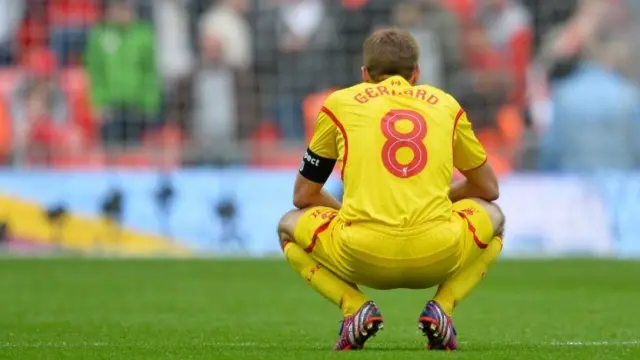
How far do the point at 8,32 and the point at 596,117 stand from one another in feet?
26.8

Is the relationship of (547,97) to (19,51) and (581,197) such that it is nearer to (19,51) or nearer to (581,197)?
(581,197)

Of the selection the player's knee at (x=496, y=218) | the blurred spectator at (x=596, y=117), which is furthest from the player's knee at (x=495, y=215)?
the blurred spectator at (x=596, y=117)

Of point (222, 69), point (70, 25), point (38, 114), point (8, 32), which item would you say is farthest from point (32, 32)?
point (222, 69)

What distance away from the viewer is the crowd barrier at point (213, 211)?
19.1 metres

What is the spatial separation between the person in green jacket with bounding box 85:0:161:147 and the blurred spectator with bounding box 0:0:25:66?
105 cm

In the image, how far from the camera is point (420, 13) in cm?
2030

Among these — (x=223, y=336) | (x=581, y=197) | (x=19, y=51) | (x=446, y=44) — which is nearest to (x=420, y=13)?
(x=446, y=44)

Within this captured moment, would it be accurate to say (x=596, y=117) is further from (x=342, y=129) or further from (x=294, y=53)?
(x=342, y=129)

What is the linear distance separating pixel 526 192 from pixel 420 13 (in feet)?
9.78

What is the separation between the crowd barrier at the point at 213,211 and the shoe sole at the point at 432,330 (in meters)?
12.3

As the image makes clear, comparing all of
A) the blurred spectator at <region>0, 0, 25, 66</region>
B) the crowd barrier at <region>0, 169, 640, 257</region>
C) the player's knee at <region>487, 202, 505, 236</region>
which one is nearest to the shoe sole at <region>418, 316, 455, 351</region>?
the player's knee at <region>487, 202, 505, 236</region>

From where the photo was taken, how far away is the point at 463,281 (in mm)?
6828

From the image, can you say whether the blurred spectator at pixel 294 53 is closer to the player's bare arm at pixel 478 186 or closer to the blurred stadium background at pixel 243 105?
the blurred stadium background at pixel 243 105

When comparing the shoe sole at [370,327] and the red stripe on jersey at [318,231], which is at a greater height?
the red stripe on jersey at [318,231]
